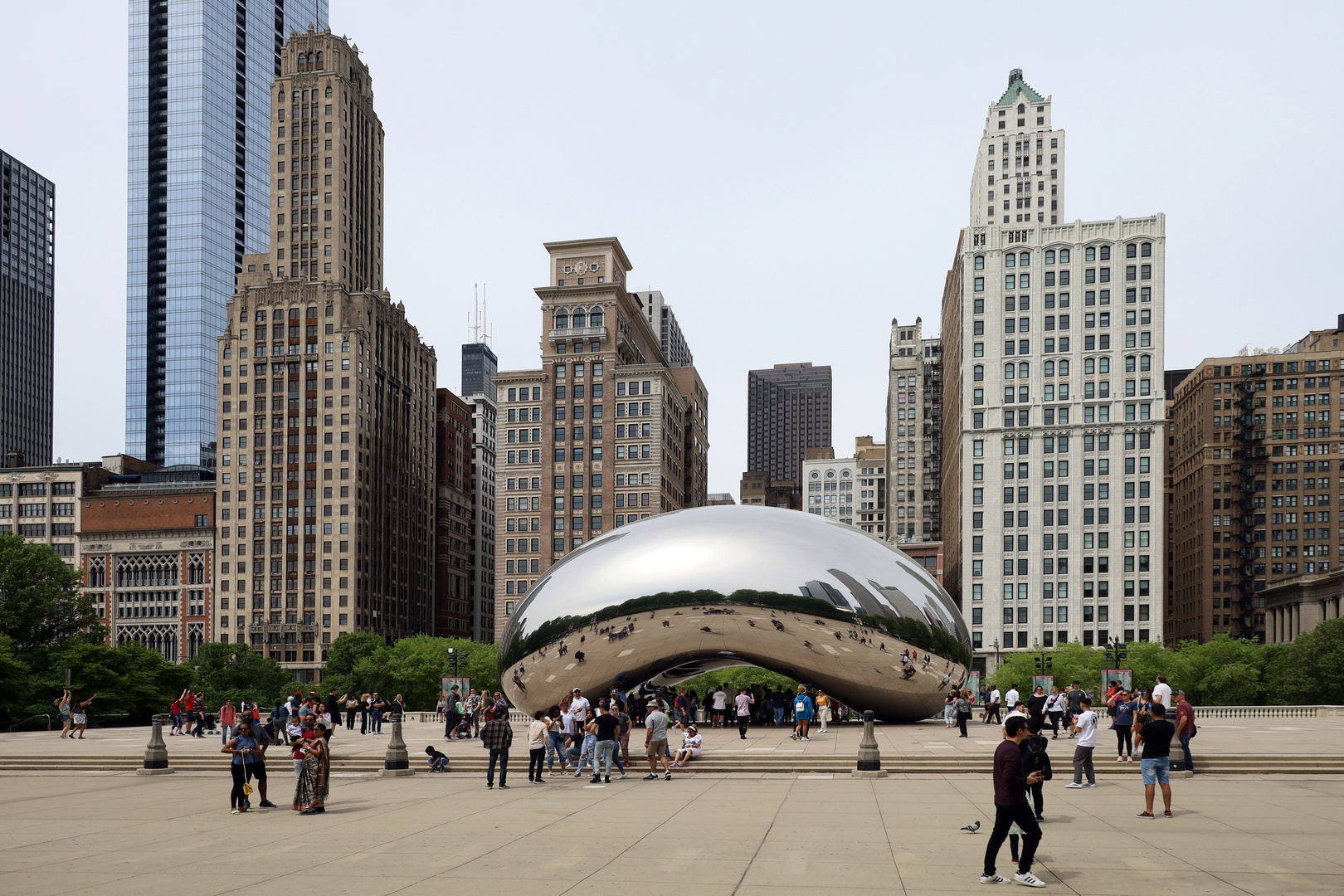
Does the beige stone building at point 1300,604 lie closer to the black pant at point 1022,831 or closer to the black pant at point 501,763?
the black pant at point 501,763

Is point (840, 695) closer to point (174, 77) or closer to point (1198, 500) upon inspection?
point (1198, 500)

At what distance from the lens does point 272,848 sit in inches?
568

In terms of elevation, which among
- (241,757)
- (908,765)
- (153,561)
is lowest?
(153,561)

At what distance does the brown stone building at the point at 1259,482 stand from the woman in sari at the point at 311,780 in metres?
138

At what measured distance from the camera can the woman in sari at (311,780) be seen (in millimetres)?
17922

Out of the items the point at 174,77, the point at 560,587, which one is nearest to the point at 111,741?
the point at 560,587

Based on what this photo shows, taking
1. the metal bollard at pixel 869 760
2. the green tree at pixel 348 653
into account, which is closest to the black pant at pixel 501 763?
the metal bollard at pixel 869 760

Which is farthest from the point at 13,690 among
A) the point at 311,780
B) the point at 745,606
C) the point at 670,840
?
the point at 670,840

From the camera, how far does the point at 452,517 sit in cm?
16675

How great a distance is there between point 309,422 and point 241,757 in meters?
119

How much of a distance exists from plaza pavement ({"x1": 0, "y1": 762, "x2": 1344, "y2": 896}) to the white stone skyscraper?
8954 centimetres

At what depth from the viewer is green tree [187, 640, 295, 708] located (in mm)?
105188

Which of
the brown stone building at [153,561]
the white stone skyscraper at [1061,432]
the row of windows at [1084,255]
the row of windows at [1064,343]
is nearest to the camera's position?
the white stone skyscraper at [1061,432]

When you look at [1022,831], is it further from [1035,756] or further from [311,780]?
[311,780]
